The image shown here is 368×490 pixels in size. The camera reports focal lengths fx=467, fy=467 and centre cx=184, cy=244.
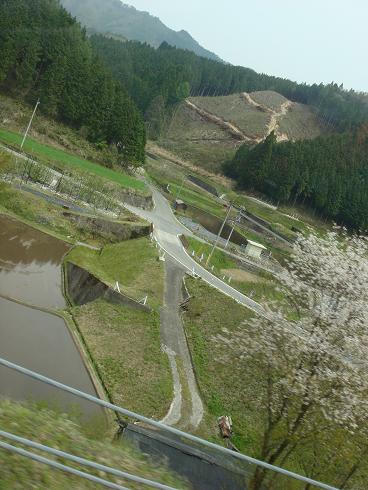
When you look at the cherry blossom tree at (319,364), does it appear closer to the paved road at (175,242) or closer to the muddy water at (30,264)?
the paved road at (175,242)

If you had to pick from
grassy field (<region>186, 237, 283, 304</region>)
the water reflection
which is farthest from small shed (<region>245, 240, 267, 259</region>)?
the water reflection

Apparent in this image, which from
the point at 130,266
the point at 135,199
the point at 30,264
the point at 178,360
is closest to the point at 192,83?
the point at 135,199

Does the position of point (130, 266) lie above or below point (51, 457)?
below

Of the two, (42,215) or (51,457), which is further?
(42,215)

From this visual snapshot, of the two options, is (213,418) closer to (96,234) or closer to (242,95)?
(96,234)

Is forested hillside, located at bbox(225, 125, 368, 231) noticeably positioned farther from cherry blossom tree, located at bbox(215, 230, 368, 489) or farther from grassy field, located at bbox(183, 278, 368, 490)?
cherry blossom tree, located at bbox(215, 230, 368, 489)

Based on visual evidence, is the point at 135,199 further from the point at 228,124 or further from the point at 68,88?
the point at 228,124
